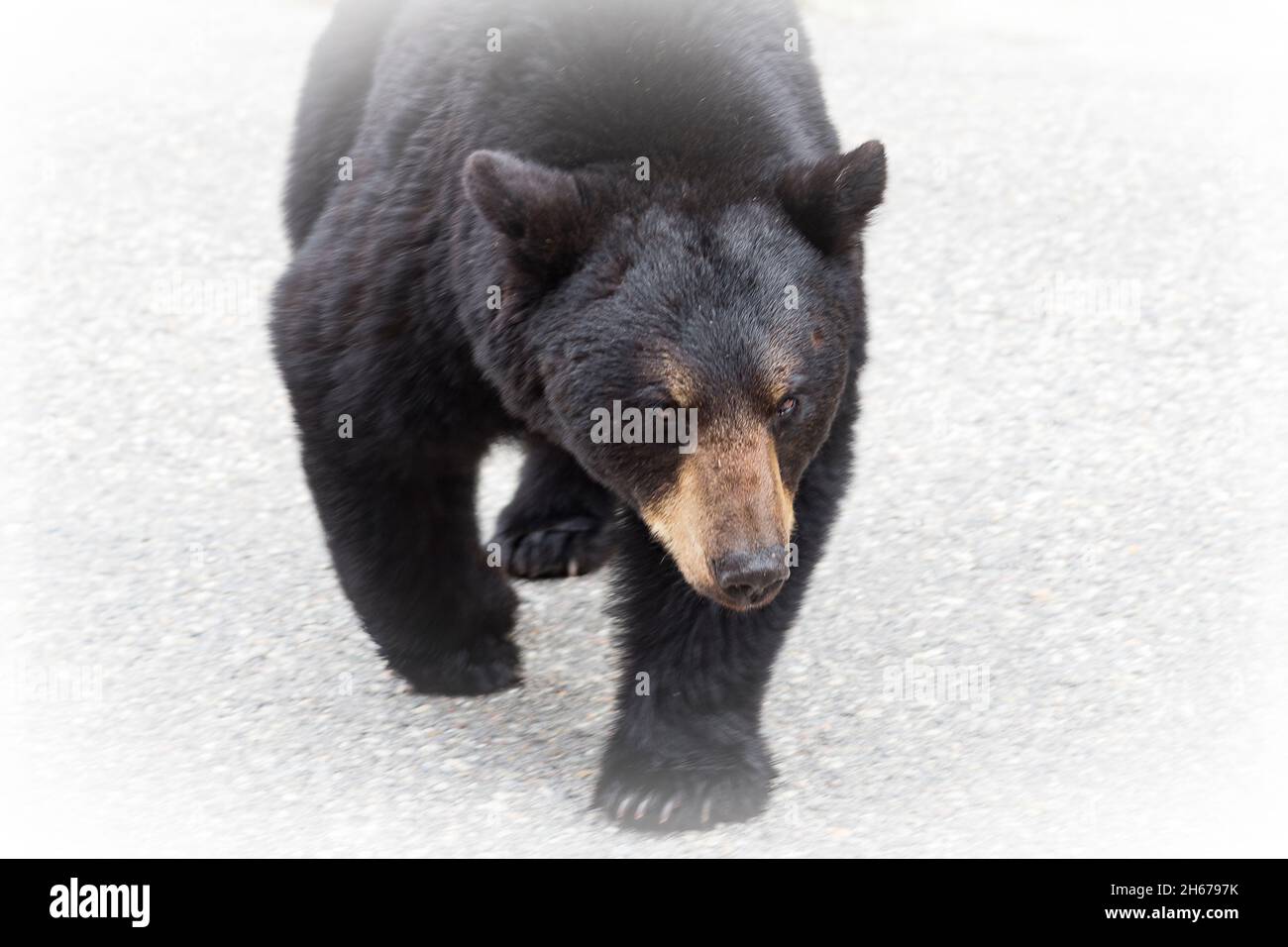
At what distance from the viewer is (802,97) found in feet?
15.8

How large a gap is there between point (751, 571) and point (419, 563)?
1527 millimetres

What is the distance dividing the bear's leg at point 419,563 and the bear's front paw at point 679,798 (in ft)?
2.98

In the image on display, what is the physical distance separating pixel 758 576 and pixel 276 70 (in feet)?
31.1

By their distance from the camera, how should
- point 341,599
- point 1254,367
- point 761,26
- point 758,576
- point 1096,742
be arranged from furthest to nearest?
point 1254,367
point 341,599
point 1096,742
point 761,26
point 758,576

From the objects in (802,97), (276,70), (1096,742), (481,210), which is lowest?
(1096,742)

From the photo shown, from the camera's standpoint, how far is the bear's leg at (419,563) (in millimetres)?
4836

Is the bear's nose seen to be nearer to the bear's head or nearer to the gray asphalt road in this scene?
the bear's head

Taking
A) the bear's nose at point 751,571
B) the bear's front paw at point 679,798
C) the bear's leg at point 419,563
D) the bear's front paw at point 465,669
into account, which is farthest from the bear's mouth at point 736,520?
the bear's front paw at point 465,669

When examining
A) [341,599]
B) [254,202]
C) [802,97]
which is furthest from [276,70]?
[802,97]

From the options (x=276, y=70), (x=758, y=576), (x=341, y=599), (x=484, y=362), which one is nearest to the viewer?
(x=758, y=576)

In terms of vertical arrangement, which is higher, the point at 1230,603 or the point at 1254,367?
the point at 1254,367

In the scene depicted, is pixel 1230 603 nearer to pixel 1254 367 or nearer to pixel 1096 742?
pixel 1096 742

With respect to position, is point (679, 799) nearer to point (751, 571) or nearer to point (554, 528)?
point (751, 571)

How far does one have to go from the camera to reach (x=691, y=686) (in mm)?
4566
